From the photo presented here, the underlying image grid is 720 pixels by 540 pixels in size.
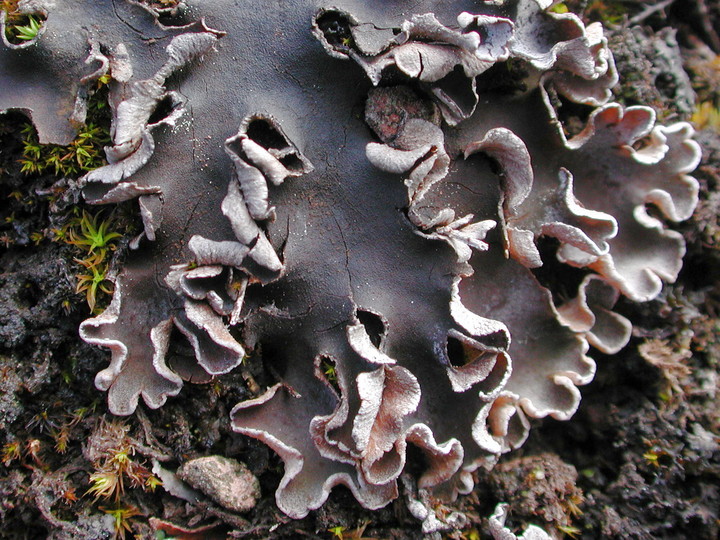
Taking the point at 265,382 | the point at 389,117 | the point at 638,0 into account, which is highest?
the point at 638,0

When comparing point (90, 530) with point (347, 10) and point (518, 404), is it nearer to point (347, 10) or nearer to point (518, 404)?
point (518, 404)

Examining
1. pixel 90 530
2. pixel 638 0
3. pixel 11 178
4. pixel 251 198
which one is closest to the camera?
pixel 251 198

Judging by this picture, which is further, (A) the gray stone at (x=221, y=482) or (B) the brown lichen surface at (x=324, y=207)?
(A) the gray stone at (x=221, y=482)

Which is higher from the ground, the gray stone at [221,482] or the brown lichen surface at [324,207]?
the brown lichen surface at [324,207]

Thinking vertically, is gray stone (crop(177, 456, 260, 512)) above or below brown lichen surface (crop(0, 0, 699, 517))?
below

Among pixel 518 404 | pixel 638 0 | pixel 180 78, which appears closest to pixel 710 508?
pixel 518 404

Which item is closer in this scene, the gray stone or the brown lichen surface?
the brown lichen surface

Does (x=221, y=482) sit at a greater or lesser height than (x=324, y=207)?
lesser

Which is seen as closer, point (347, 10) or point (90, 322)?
point (90, 322)
